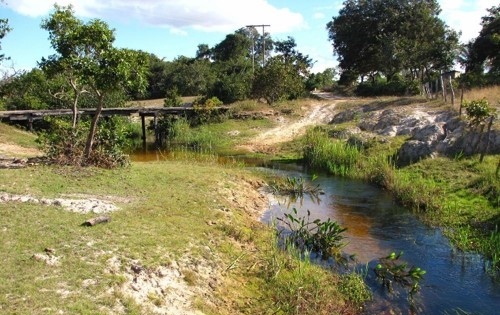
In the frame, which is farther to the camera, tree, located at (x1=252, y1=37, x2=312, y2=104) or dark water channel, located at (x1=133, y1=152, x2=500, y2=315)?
tree, located at (x1=252, y1=37, x2=312, y2=104)

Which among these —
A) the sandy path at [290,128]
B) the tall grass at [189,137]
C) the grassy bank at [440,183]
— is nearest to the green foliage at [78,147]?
the grassy bank at [440,183]

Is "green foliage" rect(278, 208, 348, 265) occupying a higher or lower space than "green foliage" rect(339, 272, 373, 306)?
higher

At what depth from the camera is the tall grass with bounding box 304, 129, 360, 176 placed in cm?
2233

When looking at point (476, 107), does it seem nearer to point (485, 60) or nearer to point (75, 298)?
point (75, 298)

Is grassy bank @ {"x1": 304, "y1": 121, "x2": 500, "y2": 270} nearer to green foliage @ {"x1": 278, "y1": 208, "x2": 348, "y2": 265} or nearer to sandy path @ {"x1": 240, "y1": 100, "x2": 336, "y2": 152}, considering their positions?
green foliage @ {"x1": 278, "y1": 208, "x2": 348, "y2": 265}

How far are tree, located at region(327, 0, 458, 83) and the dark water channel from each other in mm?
29736

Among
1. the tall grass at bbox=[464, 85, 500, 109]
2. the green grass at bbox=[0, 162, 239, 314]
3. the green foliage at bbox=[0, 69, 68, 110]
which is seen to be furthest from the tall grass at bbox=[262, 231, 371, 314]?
the green foliage at bbox=[0, 69, 68, 110]

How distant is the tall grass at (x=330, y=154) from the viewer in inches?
879

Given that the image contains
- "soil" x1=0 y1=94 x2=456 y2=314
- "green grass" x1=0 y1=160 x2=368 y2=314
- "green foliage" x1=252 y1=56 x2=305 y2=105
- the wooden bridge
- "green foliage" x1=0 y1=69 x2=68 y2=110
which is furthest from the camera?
"green foliage" x1=252 y1=56 x2=305 y2=105

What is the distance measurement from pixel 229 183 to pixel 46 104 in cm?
2418

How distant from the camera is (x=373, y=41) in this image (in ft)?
164

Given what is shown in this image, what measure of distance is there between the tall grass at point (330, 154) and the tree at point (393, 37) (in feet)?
74.9

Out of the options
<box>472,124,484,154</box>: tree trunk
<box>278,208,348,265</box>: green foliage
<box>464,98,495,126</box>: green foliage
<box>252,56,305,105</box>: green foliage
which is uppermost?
<box>252,56,305,105</box>: green foliage

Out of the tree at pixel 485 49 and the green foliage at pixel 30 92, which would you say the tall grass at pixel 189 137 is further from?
the tree at pixel 485 49
